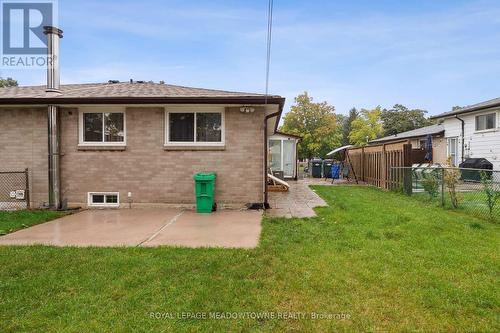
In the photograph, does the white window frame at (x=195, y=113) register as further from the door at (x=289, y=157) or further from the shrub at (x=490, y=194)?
the door at (x=289, y=157)

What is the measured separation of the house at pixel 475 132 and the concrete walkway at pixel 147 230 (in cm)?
1453

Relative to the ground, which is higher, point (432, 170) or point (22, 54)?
point (22, 54)

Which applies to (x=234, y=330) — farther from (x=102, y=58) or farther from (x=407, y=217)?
(x=102, y=58)

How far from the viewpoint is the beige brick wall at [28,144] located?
9.52 metres

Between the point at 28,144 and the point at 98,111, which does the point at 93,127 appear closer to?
the point at 98,111

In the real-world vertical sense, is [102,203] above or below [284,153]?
below

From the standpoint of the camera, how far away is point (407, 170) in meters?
12.0

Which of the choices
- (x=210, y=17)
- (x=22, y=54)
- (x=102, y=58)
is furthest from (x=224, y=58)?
(x=22, y=54)

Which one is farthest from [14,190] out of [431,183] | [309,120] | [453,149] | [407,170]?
[309,120]

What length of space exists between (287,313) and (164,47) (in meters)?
16.6

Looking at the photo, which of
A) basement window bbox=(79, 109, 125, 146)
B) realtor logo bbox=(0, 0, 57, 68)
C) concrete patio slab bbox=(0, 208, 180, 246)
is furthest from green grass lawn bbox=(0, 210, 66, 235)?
realtor logo bbox=(0, 0, 57, 68)

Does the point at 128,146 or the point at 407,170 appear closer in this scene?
the point at 128,146

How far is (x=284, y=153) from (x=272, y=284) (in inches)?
720

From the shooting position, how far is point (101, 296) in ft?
11.6
